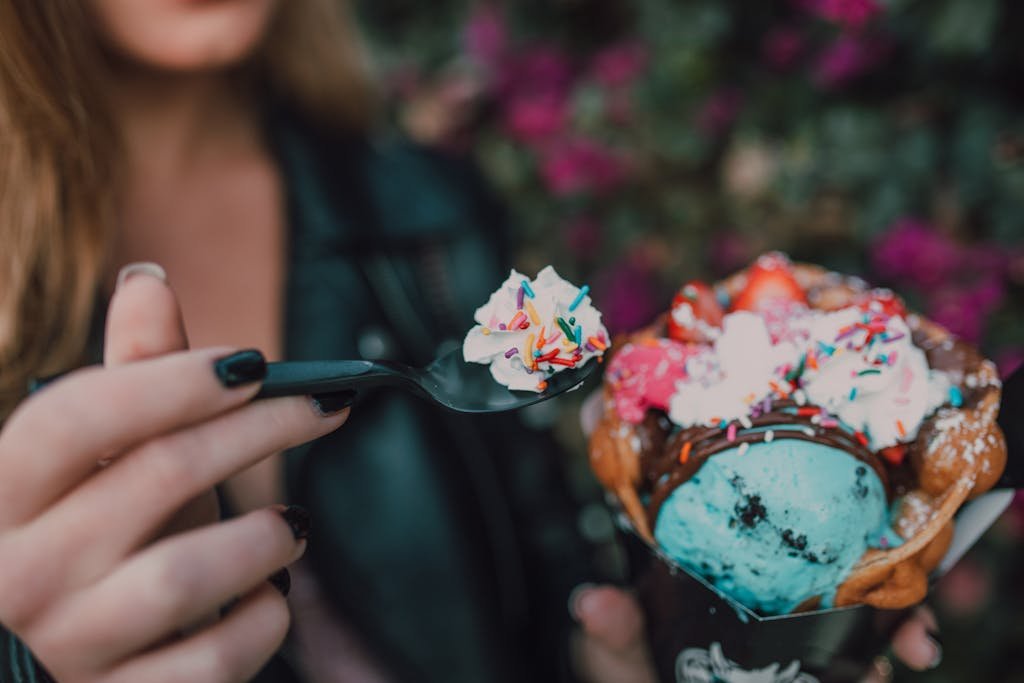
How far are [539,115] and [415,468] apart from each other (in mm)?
961

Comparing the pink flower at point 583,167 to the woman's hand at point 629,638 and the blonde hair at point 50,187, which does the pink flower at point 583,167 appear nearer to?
the blonde hair at point 50,187

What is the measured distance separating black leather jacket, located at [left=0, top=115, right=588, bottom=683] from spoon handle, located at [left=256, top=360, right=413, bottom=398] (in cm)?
53

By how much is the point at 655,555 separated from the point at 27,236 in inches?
34.2

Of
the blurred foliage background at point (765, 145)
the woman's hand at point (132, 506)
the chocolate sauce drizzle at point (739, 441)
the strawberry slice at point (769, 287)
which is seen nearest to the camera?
the woman's hand at point (132, 506)

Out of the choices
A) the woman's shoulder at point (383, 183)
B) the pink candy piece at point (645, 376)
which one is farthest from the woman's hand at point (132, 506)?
the woman's shoulder at point (383, 183)

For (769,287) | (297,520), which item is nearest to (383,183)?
(769,287)

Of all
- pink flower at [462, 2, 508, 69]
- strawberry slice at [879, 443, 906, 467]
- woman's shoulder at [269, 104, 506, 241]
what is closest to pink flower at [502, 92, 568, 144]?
pink flower at [462, 2, 508, 69]

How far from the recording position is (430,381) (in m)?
0.71

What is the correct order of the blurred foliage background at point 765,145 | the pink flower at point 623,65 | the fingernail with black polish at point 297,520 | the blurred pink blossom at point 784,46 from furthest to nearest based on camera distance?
the pink flower at point 623,65
the blurred pink blossom at point 784,46
the blurred foliage background at point 765,145
the fingernail with black polish at point 297,520

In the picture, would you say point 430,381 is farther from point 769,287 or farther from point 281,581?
point 769,287

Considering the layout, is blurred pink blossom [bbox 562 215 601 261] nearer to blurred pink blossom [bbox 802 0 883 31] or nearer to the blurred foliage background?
the blurred foliage background

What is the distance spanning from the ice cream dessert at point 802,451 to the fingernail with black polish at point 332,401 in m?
0.29

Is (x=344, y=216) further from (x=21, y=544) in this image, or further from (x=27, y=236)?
(x=21, y=544)

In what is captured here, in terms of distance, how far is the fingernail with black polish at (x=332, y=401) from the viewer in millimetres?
635
